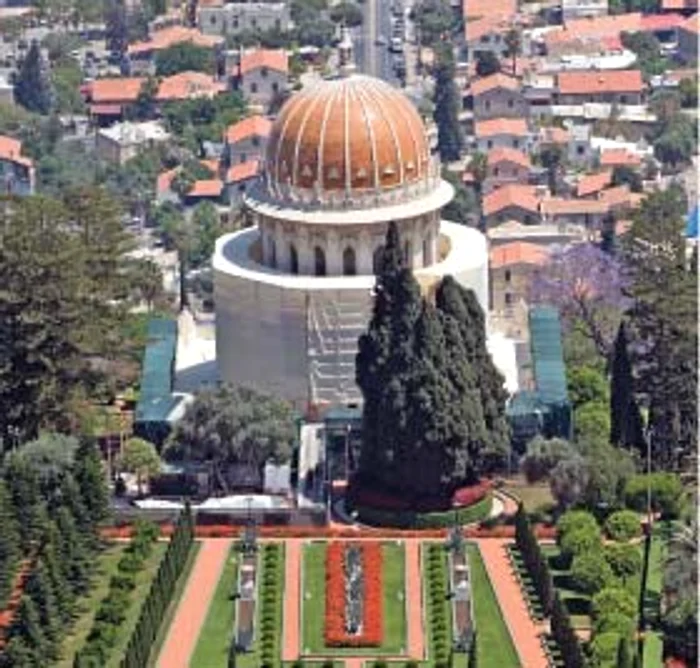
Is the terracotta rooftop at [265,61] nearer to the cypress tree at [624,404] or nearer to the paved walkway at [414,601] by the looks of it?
the cypress tree at [624,404]

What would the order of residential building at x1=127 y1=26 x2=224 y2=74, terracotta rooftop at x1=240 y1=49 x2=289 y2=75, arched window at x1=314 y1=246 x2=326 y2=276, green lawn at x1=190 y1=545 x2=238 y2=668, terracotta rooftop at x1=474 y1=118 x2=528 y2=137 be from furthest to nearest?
residential building at x1=127 y1=26 x2=224 y2=74, terracotta rooftop at x1=240 y1=49 x2=289 y2=75, terracotta rooftop at x1=474 y1=118 x2=528 y2=137, arched window at x1=314 y1=246 x2=326 y2=276, green lawn at x1=190 y1=545 x2=238 y2=668

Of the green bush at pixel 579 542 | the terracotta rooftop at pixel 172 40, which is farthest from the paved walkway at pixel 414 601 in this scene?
the terracotta rooftop at pixel 172 40

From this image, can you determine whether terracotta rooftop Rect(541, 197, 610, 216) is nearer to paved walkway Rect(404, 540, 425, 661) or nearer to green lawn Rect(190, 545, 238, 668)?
paved walkway Rect(404, 540, 425, 661)

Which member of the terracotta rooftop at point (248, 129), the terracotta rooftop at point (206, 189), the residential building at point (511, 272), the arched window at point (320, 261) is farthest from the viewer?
the terracotta rooftop at point (248, 129)

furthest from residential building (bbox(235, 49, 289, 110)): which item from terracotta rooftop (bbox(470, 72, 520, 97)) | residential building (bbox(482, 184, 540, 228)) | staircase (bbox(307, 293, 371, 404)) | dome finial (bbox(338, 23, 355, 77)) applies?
staircase (bbox(307, 293, 371, 404))

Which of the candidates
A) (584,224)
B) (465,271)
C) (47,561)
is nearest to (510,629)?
(47,561)

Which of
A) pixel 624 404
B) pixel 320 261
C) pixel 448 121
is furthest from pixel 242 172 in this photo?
pixel 624 404
